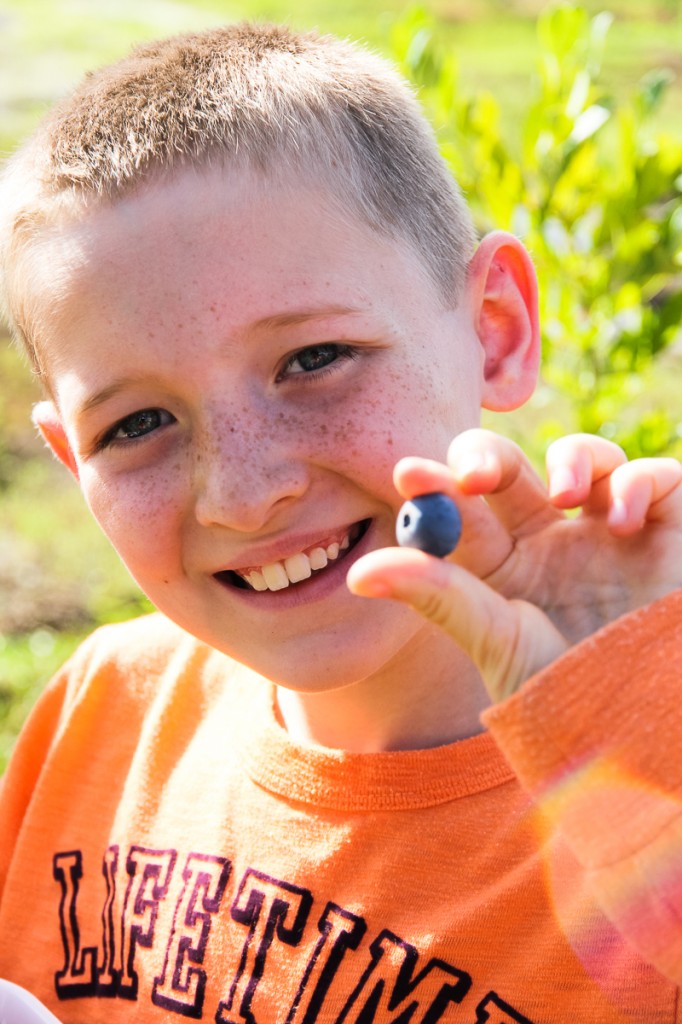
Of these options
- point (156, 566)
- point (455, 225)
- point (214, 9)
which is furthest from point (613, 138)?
point (156, 566)

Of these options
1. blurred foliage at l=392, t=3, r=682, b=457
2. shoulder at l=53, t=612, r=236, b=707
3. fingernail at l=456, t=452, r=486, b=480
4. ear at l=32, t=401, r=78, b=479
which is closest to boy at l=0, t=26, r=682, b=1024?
fingernail at l=456, t=452, r=486, b=480

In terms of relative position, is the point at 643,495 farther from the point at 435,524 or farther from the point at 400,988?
the point at 400,988

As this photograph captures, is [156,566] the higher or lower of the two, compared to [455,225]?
lower

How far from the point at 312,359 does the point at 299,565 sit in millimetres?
299

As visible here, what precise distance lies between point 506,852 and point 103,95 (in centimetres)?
132

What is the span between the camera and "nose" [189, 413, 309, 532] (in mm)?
1462

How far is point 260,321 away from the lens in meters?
1.45

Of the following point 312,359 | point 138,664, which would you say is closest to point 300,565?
point 312,359

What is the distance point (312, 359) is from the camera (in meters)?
1.51

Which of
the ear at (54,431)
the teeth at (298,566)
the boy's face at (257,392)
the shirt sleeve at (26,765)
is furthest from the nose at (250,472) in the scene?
the shirt sleeve at (26,765)

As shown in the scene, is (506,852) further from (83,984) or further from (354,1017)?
(83,984)

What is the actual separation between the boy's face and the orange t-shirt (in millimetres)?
267

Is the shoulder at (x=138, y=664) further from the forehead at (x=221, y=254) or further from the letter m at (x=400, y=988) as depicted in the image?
the forehead at (x=221, y=254)

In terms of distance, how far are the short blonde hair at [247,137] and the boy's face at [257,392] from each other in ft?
0.22
